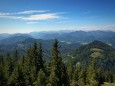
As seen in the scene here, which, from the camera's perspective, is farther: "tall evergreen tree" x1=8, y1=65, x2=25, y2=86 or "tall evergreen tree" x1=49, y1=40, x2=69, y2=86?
"tall evergreen tree" x1=49, y1=40, x2=69, y2=86

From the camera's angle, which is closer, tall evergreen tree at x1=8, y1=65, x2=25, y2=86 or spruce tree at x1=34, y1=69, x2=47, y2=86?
spruce tree at x1=34, y1=69, x2=47, y2=86

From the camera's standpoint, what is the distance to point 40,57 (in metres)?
58.4

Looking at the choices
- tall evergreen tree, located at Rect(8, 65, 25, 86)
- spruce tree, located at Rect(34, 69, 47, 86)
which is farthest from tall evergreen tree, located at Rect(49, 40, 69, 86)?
tall evergreen tree, located at Rect(8, 65, 25, 86)

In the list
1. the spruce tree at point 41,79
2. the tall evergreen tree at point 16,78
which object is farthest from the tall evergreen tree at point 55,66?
the tall evergreen tree at point 16,78

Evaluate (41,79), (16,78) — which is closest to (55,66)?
(41,79)

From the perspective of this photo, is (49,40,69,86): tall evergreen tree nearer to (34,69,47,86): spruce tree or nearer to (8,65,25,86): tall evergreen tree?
(34,69,47,86): spruce tree

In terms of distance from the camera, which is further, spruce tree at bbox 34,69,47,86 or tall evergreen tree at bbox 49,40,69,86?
tall evergreen tree at bbox 49,40,69,86

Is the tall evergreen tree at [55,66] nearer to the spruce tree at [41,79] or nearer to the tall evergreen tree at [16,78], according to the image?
the spruce tree at [41,79]

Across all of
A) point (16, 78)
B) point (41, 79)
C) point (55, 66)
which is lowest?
point (16, 78)

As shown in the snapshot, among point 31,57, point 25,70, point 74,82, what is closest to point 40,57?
point 31,57

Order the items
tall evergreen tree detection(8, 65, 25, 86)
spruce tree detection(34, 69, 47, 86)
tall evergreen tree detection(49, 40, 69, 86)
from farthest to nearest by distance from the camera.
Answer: tall evergreen tree detection(49, 40, 69, 86)
tall evergreen tree detection(8, 65, 25, 86)
spruce tree detection(34, 69, 47, 86)

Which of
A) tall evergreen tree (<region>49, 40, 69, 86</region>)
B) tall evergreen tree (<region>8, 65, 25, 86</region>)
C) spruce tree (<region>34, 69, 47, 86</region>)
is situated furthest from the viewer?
tall evergreen tree (<region>49, 40, 69, 86</region>)

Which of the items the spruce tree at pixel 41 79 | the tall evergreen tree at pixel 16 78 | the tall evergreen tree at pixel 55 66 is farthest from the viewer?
the tall evergreen tree at pixel 55 66

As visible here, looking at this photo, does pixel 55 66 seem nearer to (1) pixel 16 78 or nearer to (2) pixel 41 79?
(2) pixel 41 79
